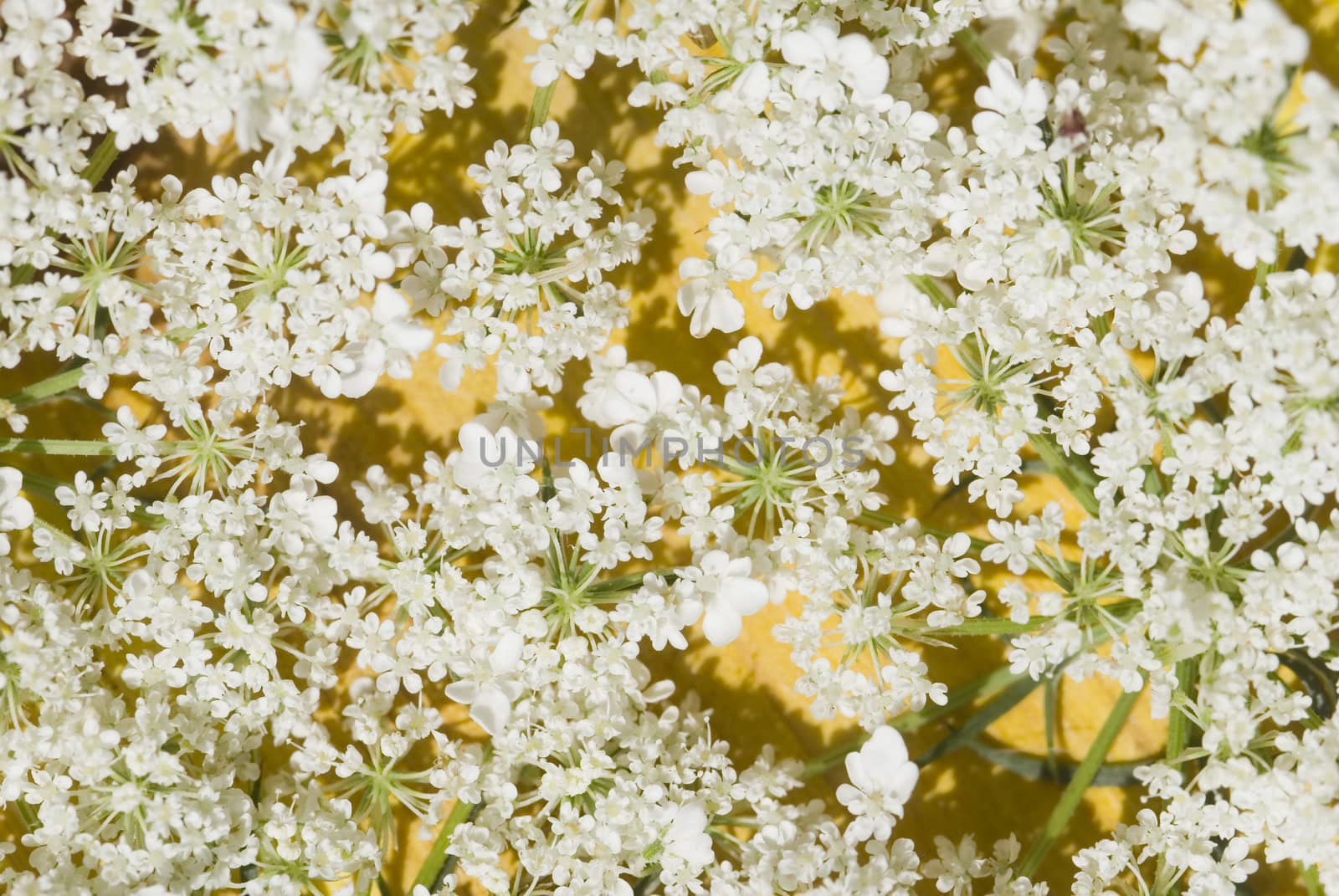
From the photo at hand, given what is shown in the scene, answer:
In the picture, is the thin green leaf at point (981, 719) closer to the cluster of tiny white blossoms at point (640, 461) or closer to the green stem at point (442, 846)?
the cluster of tiny white blossoms at point (640, 461)

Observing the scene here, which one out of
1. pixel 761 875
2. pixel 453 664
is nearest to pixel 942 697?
pixel 761 875

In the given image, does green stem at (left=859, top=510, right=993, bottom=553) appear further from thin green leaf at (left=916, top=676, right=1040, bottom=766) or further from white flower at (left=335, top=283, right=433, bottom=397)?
white flower at (left=335, top=283, right=433, bottom=397)

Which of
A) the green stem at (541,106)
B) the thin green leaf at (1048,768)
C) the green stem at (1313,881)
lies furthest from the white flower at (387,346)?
the green stem at (1313,881)

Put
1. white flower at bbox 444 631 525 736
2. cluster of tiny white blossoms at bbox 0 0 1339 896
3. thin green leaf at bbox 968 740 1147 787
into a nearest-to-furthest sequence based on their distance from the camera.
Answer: cluster of tiny white blossoms at bbox 0 0 1339 896 → white flower at bbox 444 631 525 736 → thin green leaf at bbox 968 740 1147 787

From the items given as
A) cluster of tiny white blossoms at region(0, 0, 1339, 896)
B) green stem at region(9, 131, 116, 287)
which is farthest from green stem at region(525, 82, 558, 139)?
Result: green stem at region(9, 131, 116, 287)

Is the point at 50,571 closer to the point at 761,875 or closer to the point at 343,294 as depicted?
the point at 343,294

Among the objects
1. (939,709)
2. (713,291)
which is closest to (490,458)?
(713,291)
